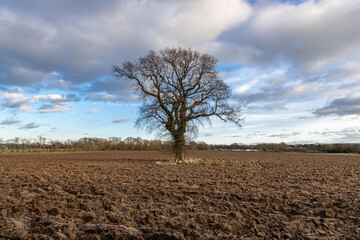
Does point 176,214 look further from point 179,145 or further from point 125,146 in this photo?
point 125,146

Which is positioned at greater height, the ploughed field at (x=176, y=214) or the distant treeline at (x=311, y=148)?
the distant treeline at (x=311, y=148)

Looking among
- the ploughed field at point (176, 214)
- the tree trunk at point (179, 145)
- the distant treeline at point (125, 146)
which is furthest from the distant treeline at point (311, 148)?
the ploughed field at point (176, 214)

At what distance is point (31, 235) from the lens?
545 cm

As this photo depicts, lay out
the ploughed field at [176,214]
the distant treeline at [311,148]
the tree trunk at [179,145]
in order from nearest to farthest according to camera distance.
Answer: the ploughed field at [176,214] < the tree trunk at [179,145] < the distant treeline at [311,148]

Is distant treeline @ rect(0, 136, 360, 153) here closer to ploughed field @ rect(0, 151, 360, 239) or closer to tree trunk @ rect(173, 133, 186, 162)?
tree trunk @ rect(173, 133, 186, 162)

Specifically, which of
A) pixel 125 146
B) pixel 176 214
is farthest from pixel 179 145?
pixel 125 146

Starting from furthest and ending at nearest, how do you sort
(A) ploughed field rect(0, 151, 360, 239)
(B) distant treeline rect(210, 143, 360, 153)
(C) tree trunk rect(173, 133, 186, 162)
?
1. (B) distant treeline rect(210, 143, 360, 153)
2. (C) tree trunk rect(173, 133, 186, 162)
3. (A) ploughed field rect(0, 151, 360, 239)

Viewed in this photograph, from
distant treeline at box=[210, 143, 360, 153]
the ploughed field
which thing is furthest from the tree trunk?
distant treeline at box=[210, 143, 360, 153]

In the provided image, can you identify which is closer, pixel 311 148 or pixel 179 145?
pixel 179 145

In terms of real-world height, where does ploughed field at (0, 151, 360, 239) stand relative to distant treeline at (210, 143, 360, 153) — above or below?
below

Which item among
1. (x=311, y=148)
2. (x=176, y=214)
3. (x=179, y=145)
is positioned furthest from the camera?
(x=311, y=148)

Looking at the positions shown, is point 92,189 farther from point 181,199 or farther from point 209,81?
point 209,81

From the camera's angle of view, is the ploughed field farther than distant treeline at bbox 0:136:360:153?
No

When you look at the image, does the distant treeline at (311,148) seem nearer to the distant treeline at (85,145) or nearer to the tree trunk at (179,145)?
the distant treeline at (85,145)
